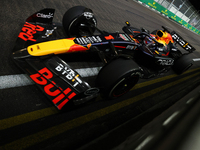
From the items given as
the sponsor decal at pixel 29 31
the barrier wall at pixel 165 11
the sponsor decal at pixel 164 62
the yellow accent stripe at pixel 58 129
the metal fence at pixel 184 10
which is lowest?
the yellow accent stripe at pixel 58 129

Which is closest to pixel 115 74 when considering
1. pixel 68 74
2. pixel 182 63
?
pixel 68 74

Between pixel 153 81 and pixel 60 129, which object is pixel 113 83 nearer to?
pixel 60 129

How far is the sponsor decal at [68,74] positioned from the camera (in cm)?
168

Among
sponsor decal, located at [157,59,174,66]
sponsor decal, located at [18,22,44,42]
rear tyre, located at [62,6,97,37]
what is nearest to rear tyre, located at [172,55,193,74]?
sponsor decal, located at [157,59,174,66]

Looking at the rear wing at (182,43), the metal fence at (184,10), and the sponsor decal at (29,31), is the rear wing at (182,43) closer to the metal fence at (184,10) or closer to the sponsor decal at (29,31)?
the sponsor decal at (29,31)

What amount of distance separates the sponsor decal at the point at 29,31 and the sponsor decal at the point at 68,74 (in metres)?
0.78

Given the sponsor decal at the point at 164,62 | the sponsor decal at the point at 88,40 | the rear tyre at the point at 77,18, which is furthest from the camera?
the sponsor decal at the point at 164,62

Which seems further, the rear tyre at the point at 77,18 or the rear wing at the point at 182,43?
the rear wing at the point at 182,43

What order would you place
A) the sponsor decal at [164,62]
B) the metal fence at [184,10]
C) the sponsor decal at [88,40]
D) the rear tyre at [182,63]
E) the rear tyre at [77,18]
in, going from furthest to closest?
the metal fence at [184,10]
the rear tyre at [182,63]
the sponsor decal at [164,62]
the rear tyre at [77,18]
the sponsor decal at [88,40]

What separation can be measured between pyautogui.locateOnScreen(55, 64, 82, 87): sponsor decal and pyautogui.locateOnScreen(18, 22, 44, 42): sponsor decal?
0.78 metres

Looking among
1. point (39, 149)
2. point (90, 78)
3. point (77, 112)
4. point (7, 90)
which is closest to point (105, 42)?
point (90, 78)

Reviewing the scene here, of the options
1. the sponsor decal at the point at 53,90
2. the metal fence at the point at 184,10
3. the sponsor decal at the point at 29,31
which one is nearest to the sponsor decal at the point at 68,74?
the sponsor decal at the point at 53,90

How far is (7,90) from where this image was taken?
1.63 m

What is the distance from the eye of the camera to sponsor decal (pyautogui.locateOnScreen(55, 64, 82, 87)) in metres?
1.68
